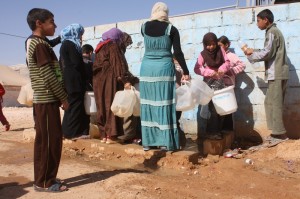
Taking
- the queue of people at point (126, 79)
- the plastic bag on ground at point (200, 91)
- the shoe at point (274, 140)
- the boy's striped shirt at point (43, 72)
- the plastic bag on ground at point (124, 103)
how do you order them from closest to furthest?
the boy's striped shirt at point (43, 72) → the queue of people at point (126, 79) → the plastic bag on ground at point (200, 91) → the plastic bag on ground at point (124, 103) → the shoe at point (274, 140)

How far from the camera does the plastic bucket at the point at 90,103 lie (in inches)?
219

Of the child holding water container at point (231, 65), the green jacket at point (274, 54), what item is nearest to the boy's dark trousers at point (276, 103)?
the green jacket at point (274, 54)

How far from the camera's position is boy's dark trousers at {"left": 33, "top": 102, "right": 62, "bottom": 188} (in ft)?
11.5

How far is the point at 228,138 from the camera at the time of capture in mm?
5371

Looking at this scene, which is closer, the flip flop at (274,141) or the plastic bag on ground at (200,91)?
the plastic bag on ground at (200,91)

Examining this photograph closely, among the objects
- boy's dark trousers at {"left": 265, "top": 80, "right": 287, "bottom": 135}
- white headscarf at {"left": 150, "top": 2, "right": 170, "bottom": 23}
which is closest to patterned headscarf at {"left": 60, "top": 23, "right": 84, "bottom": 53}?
white headscarf at {"left": 150, "top": 2, "right": 170, "bottom": 23}

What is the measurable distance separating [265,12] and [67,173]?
11.4ft

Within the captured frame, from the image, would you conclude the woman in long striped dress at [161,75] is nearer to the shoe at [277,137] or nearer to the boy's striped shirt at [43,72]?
the boy's striped shirt at [43,72]

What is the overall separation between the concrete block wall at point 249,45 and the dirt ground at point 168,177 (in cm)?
67

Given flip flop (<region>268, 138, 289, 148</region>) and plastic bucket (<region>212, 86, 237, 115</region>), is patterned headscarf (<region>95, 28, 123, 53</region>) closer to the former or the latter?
plastic bucket (<region>212, 86, 237, 115</region>)

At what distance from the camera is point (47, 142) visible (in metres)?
3.52

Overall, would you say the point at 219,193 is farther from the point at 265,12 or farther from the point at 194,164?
the point at 265,12

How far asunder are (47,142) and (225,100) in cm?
259

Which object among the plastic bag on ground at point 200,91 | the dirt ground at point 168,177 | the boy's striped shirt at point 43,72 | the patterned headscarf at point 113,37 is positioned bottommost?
the dirt ground at point 168,177
